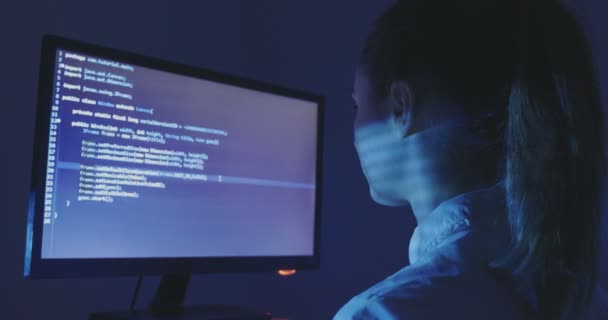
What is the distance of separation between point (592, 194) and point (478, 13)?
207 mm

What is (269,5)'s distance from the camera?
6.21 ft

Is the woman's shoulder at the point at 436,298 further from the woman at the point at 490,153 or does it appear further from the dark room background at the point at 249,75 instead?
the dark room background at the point at 249,75

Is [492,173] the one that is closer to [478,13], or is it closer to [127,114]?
[478,13]

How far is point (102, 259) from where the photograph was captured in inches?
45.9

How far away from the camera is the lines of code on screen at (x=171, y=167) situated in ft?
3.74

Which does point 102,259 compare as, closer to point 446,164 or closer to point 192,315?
point 192,315

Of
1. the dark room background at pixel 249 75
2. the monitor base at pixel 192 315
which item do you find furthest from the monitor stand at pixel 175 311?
the dark room background at pixel 249 75

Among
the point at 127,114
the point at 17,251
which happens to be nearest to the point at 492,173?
the point at 127,114

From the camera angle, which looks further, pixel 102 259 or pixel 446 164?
pixel 102 259

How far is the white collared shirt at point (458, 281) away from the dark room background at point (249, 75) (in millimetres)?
772

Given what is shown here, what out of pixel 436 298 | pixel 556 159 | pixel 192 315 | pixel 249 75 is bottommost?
pixel 192 315

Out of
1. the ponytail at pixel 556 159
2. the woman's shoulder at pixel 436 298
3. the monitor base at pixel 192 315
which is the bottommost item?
the monitor base at pixel 192 315

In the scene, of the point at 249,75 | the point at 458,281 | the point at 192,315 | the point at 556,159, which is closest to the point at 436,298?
the point at 458,281

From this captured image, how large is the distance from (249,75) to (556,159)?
136 centimetres
